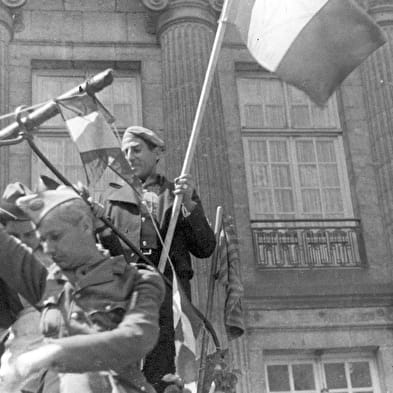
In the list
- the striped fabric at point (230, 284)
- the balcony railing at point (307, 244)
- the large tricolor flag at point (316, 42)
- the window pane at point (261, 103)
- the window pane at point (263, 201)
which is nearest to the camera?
the striped fabric at point (230, 284)

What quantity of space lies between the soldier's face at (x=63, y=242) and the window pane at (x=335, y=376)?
8548mm

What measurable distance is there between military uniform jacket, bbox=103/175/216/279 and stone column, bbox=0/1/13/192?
6127 millimetres

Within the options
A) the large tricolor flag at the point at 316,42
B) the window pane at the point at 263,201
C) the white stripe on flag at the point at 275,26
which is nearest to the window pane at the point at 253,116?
the window pane at the point at 263,201

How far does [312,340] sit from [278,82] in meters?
3.53

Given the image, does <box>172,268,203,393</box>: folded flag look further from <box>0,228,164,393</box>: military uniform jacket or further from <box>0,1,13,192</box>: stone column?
<box>0,1,13,192</box>: stone column

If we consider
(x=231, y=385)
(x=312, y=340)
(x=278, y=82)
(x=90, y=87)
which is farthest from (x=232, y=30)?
(x=90, y=87)

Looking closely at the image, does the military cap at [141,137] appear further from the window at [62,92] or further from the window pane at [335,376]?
the window at [62,92]

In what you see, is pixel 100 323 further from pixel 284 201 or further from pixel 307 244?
pixel 284 201

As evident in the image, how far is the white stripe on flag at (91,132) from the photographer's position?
17.3ft

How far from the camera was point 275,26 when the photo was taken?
24.6ft

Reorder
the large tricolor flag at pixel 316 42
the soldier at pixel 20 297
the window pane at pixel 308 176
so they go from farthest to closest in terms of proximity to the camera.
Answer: the window pane at pixel 308 176
the large tricolor flag at pixel 316 42
the soldier at pixel 20 297

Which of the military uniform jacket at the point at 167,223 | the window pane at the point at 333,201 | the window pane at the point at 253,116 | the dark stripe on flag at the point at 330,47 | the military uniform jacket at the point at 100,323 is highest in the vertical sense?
the window pane at the point at 253,116

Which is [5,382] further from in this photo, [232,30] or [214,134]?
[232,30]

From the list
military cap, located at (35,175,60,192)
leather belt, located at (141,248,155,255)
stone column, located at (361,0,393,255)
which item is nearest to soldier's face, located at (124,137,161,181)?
leather belt, located at (141,248,155,255)
